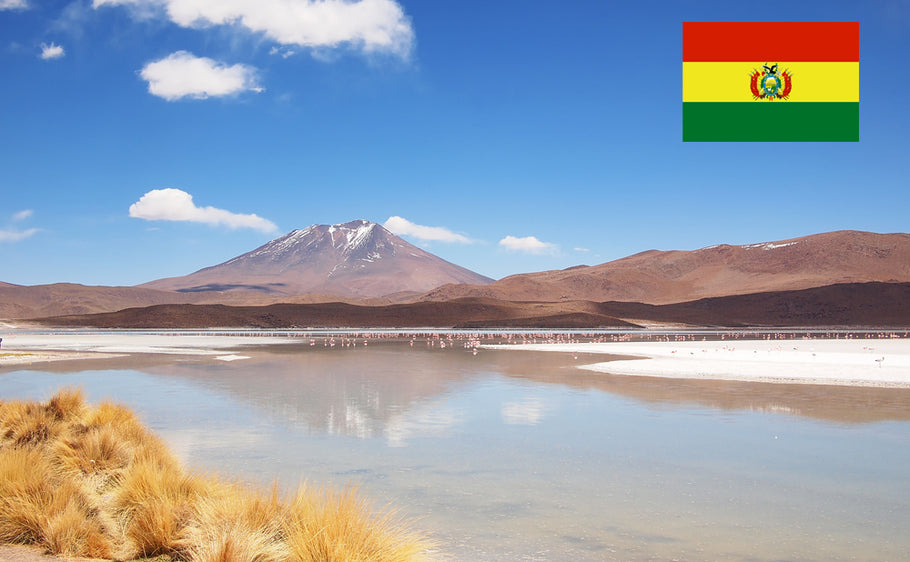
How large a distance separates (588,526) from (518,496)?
1.20 meters

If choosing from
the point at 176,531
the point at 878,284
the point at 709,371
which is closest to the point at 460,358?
the point at 709,371

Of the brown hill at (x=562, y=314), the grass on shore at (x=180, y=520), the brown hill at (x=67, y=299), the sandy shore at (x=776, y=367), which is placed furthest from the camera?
the brown hill at (x=67, y=299)

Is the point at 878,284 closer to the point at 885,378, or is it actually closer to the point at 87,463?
the point at 885,378

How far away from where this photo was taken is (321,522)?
498 centimetres

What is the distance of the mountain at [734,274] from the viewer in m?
126

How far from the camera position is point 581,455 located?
9.67 meters

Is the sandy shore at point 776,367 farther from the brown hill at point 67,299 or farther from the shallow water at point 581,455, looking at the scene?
the brown hill at point 67,299

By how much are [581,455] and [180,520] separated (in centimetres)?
562

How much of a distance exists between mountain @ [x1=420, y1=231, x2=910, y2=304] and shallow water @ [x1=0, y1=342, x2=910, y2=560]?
11059cm

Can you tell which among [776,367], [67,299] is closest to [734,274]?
[776,367]

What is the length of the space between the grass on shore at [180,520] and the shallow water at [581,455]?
986mm

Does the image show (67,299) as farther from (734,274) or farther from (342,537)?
(342,537)

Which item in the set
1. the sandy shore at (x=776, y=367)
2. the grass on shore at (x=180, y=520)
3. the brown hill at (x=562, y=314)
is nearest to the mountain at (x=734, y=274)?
the brown hill at (x=562, y=314)

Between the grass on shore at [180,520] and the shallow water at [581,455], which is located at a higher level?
the grass on shore at [180,520]
